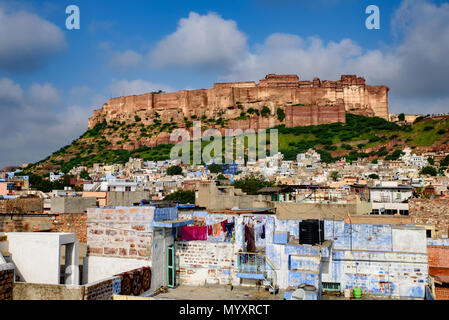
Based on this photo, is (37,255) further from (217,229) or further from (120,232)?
(217,229)

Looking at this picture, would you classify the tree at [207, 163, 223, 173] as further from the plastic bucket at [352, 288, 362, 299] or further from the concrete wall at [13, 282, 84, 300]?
the concrete wall at [13, 282, 84, 300]

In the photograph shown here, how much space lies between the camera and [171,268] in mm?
8117

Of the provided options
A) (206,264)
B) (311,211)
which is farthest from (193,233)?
(311,211)

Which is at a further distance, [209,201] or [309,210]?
[209,201]

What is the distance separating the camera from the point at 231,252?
320 inches

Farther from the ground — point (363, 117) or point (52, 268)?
point (363, 117)

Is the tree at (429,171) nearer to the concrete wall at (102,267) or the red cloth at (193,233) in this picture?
the red cloth at (193,233)

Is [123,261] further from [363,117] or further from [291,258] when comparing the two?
[363,117]

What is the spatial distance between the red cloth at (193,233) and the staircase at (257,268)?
55.7 inches

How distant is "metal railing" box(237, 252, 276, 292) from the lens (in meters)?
7.89

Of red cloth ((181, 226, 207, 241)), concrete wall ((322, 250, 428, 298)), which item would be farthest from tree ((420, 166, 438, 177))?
red cloth ((181, 226, 207, 241))
